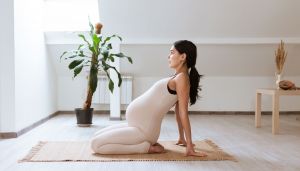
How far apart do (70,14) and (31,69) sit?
1.41 meters

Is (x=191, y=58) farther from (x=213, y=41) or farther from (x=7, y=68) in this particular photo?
→ (x=213, y=41)

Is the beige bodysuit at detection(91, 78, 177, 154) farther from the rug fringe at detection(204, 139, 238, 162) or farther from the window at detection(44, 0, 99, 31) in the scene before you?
the window at detection(44, 0, 99, 31)

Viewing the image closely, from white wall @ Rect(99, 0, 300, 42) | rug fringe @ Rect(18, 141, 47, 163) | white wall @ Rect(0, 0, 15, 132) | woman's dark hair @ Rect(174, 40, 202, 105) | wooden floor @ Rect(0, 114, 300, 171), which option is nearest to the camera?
wooden floor @ Rect(0, 114, 300, 171)

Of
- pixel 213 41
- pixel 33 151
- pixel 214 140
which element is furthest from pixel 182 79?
pixel 213 41

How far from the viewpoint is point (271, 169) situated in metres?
2.50

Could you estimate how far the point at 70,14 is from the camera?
5.50 m

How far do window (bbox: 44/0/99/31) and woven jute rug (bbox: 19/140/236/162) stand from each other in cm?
251

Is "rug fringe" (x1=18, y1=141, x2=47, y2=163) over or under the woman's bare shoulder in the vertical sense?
under

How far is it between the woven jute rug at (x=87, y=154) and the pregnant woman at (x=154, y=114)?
0.22ft

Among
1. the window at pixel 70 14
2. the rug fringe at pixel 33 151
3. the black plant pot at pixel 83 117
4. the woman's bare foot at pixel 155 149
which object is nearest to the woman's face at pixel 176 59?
the woman's bare foot at pixel 155 149

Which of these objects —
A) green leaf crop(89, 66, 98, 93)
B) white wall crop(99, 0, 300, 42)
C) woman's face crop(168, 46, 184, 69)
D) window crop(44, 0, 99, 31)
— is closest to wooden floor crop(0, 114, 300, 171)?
green leaf crop(89, 66, 98, 93)

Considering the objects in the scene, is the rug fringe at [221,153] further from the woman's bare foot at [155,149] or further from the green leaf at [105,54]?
the green leaf at [105,54]

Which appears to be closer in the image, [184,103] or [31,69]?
[184,103]

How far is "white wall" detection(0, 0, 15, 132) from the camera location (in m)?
3.68
